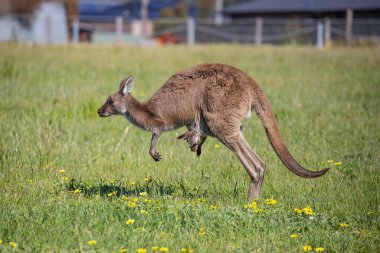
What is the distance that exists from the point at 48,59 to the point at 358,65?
888 centimetres

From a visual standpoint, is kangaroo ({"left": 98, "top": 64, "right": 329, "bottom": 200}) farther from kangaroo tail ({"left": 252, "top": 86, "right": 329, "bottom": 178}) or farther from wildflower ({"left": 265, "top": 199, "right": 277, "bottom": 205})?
wildflower ({"left": 265, "top": 199, "right": 277, "bottom": 205})

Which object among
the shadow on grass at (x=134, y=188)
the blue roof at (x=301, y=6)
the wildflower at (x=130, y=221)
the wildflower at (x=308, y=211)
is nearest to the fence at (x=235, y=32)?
the blue roof at (x=301, y=6)

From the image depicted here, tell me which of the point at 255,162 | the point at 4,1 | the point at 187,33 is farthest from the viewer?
the point at 4,1

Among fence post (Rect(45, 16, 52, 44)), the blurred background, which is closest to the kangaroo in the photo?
the blurred background

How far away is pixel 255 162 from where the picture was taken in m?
6.25

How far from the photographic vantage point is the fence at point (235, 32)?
33.4 m

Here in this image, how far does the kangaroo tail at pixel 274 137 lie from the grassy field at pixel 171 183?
1.16ft

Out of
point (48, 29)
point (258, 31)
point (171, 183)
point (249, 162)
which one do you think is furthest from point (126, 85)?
point (48, 29)

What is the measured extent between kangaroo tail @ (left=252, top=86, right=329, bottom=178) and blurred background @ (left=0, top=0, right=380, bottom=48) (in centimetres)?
2528

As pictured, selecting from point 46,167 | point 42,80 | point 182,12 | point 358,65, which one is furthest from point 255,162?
point 182,12

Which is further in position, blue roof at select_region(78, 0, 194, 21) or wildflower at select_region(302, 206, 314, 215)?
blue roof at select_region(78, 0, 194, 21)

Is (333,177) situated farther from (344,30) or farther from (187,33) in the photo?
(187,33)

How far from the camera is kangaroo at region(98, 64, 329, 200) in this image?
19.9 ft

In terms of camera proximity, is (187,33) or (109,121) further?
(187,33)
